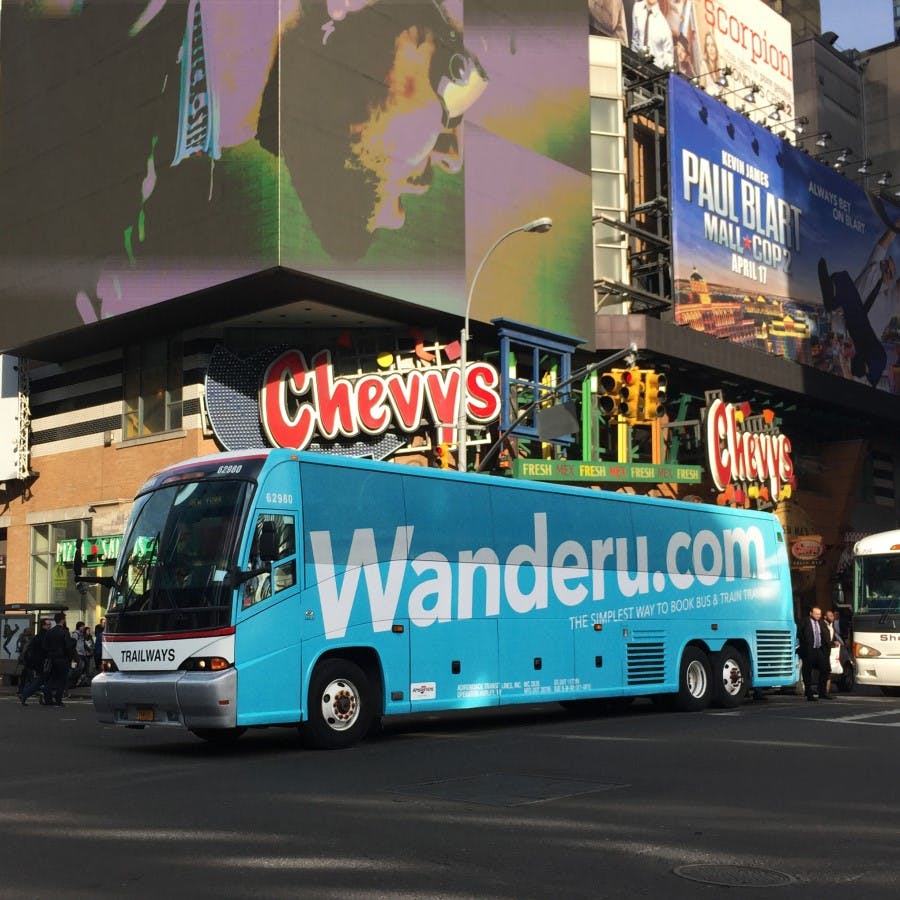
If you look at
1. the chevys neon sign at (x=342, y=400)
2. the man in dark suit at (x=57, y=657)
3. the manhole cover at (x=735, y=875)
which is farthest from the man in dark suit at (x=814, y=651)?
the manhole cover at (x=735, y=875)

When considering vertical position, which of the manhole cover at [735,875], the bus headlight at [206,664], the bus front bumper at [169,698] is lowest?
the manhole cover at [735,875]

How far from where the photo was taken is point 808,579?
5122cm

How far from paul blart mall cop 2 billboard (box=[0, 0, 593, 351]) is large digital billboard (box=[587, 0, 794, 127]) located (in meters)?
8.15

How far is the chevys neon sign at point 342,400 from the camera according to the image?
1382 inches

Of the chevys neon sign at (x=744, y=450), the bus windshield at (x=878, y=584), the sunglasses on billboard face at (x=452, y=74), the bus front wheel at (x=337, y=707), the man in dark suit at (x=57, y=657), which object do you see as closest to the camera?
the bus front wheel at (x=337, y=707)

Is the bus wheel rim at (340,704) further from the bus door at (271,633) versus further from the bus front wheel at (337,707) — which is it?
the bus door at (271,633)

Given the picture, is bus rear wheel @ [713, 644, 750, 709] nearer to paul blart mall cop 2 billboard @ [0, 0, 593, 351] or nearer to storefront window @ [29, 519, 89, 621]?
paul blart mall cop 2 billboard @ [0, 0, 593, 351]

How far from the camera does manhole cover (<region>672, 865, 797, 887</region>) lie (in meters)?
7.32

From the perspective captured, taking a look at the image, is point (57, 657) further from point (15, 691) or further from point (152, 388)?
point (152, 388)

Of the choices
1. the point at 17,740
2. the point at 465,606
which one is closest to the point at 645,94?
the point at 465,606

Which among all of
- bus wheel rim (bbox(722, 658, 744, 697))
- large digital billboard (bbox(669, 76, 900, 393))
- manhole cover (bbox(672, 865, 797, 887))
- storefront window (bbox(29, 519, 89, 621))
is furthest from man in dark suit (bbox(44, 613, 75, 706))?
large digital billboard (bbox(669, 76, 900, 393))

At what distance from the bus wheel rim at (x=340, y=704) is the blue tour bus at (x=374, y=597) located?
2cm

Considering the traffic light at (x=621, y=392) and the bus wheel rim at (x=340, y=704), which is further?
the traffic light at (x=621, y=392)

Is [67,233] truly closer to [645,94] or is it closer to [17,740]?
[645,94]
